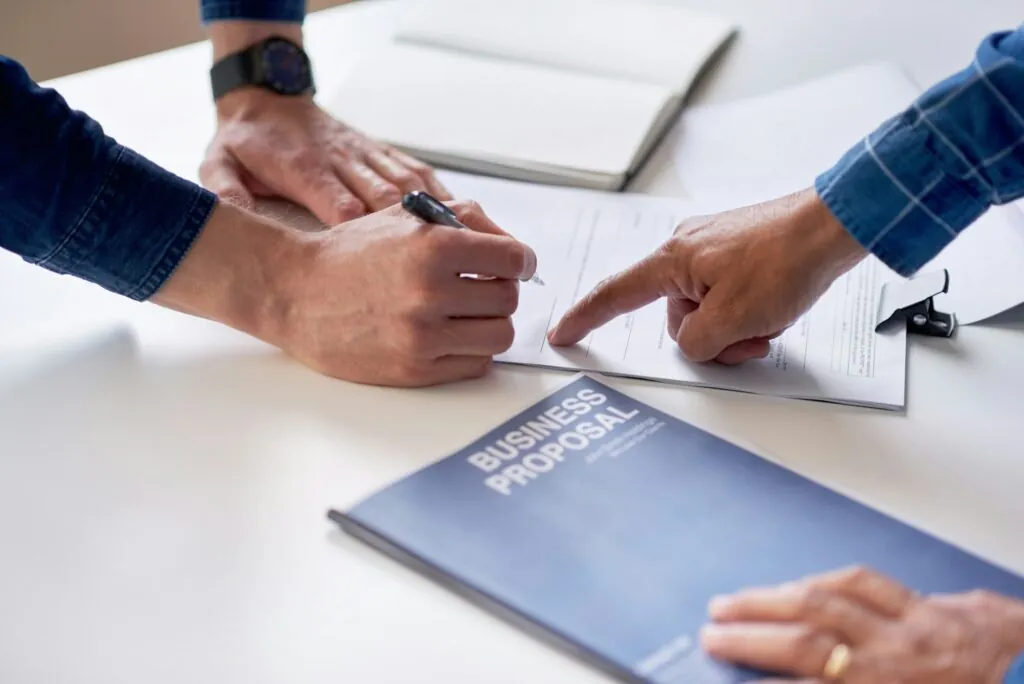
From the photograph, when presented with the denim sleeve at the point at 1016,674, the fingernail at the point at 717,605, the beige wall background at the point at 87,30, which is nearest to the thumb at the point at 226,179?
the fingernail at the point at 717,605

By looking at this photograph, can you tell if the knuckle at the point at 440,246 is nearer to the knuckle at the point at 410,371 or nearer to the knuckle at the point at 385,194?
the knuckle at the point at 410,371

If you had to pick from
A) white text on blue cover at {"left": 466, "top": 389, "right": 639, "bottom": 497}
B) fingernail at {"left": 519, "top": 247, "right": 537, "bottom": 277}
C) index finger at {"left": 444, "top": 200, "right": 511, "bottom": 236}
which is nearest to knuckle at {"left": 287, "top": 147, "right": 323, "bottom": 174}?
index finger at {"left": 444, "top": 200, "right": 511, "bottom": 236}

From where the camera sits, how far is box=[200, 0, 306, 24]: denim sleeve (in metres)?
1.28

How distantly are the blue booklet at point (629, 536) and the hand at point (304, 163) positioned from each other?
1.32 feet

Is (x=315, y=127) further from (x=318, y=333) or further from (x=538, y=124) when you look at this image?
(x=318, y=333)

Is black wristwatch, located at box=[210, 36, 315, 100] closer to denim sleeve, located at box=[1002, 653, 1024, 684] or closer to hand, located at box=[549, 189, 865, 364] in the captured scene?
hand, located at box=[549, 189, 865, 364]

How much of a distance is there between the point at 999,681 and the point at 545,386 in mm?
400

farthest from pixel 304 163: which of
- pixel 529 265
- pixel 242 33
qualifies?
pixel 529 265

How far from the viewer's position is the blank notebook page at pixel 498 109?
4.00 ft

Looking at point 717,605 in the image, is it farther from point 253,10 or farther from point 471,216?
point 253,10

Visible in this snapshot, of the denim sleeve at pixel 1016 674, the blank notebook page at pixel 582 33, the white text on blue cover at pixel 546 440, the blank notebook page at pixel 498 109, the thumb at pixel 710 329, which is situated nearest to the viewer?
the denim sleeve at pixel 1016 674

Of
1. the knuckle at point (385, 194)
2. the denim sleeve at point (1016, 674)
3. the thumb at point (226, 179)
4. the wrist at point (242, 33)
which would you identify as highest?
the wrist at point (242, 33)

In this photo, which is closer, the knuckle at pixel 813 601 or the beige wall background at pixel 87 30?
the knuckle at pixel 813 601

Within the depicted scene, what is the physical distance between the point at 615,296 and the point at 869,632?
15.1 inches
